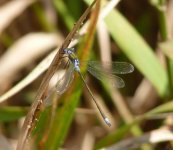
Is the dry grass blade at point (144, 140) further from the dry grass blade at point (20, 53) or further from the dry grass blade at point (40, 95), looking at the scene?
the dry grass blade at point (20, 53)

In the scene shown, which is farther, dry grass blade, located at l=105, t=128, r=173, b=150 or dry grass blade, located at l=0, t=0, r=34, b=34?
dry grass blade, located at l=0, t=0, r=34, b=34

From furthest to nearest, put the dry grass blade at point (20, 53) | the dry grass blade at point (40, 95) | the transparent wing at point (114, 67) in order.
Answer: the dry grass blade at point (20, 53) < the transparent wing at point (114, 67) < the dry grass blade at point (40, 95)

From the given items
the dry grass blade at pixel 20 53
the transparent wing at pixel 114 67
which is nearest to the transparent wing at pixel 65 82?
the transparent wing at pixel 114 67

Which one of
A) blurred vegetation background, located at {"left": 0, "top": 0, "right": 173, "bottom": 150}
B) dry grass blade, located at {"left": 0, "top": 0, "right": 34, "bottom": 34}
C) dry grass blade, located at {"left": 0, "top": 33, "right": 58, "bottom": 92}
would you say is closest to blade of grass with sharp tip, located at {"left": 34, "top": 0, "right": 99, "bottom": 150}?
blurred vegetation background, located at {"left": 0, "top": 0, "right": 173, "bottom": 150}

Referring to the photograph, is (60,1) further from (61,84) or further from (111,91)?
(61,84)

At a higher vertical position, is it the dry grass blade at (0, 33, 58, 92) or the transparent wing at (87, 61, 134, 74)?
the dry grass blade at (0, 33, 58, 92)

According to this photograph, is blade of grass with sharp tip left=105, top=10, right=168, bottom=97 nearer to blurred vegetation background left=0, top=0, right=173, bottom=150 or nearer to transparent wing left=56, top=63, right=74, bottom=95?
blurred vegetation background left=0, top=0, right=173, bottom=150

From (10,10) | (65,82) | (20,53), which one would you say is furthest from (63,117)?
(10,10)
